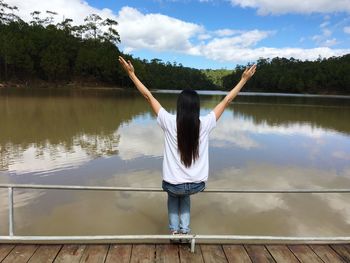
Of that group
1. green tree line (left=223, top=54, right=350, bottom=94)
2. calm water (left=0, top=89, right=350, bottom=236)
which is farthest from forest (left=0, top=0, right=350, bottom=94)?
calm water (left=0, top=89, right=350, bottom=236)

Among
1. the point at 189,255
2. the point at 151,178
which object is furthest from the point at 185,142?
the point at 151,178

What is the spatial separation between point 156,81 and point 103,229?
110m

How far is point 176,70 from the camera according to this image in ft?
437

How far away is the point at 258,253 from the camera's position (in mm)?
3551

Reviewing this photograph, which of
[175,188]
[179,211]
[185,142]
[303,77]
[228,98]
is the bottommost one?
[179,211]

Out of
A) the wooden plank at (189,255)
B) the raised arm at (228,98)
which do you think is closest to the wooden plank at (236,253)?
the wooden plank at (189,255)

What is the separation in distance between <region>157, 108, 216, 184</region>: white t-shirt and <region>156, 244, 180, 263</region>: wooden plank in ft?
2.45

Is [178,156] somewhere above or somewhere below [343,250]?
above

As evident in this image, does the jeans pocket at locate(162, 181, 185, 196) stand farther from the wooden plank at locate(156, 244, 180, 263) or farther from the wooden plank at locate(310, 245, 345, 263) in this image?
the wooden plank at locate(310, 245, 345, 263)

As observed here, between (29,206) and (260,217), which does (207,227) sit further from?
(29,206)

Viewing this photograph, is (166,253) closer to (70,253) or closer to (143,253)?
(143,253)

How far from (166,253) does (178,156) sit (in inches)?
39.0

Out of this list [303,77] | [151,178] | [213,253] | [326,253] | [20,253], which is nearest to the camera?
[20,253]

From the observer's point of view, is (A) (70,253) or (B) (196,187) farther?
(A) (70,253)
